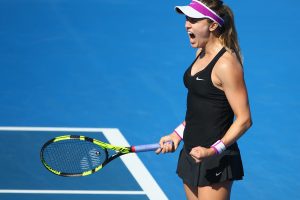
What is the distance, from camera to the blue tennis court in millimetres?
7926

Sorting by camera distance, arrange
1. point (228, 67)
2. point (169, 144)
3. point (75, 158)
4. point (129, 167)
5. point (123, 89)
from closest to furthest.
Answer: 1. point (228, 67)
2. point (169, 144)
3. point (75, 158)
4. point (129, 167)
5. point (123, 89)

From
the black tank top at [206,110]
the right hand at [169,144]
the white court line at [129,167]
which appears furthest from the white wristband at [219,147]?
the white court line at [129,167]

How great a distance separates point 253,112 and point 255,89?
678mm

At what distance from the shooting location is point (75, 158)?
6.06 m

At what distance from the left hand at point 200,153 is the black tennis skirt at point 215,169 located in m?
0.16

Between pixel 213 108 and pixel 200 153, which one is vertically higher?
pixel 213 108

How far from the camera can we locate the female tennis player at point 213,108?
508 centimetres

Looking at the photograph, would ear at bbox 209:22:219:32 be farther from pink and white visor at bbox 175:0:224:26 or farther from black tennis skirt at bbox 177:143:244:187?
black tennis skirt at bbox 177:143:244:187

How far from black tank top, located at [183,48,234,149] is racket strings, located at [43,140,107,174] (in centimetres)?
103

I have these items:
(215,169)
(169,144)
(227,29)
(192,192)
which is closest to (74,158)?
(169,144)

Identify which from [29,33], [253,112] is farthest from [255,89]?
[29,33]

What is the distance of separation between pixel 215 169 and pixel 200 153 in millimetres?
217

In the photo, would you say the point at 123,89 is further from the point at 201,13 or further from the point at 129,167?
the point at 201,13

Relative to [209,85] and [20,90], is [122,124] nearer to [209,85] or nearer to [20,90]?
[20,90]
